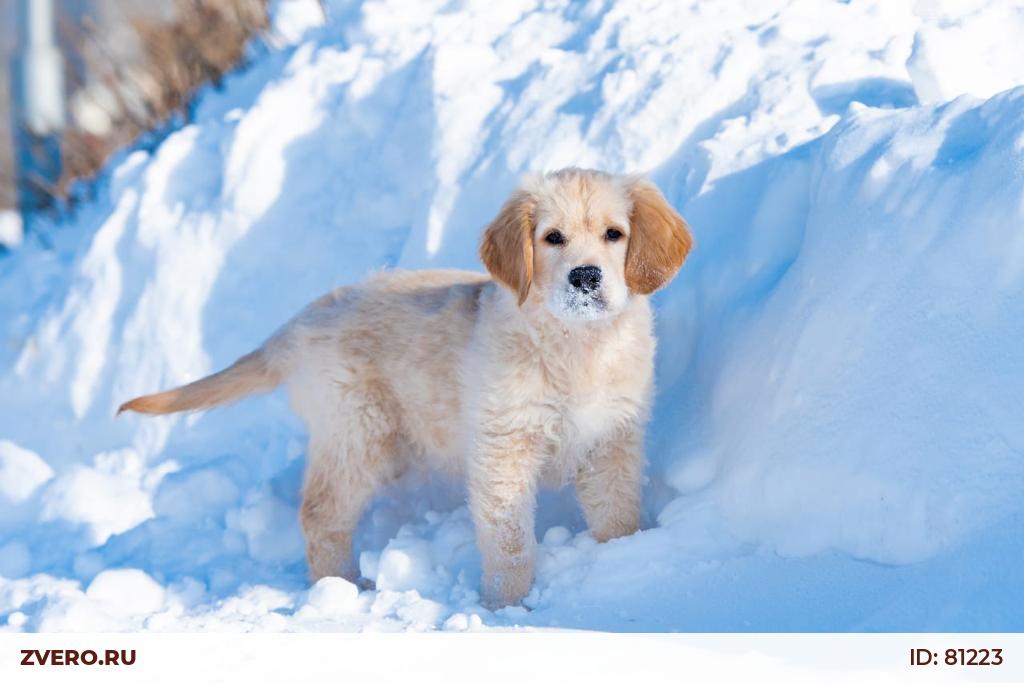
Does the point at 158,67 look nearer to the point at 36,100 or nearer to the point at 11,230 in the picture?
the point at 11,230

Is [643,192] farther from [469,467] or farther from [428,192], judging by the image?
[428,192]

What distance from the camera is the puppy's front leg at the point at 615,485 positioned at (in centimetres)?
354

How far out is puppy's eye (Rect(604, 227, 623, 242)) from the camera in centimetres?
335

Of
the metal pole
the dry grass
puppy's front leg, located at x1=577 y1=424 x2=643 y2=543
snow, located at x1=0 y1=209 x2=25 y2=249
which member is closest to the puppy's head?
puppy's front leg, located at x1=577 y1=424 x2=643 y2=543

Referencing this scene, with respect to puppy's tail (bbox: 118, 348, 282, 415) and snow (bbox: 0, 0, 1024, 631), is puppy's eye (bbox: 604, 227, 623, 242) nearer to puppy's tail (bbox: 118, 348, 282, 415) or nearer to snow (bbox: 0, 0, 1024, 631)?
snow (bbox: 0, 0, 1024, 631)

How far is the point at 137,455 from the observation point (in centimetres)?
521

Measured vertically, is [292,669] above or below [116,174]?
below

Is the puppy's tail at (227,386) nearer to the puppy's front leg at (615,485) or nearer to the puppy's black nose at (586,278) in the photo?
the puppy's front leg at (615,485)

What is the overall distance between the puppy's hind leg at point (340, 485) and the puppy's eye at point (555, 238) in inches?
39.1

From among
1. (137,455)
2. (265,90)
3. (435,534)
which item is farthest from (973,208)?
(265,90)

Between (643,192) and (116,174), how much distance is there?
4.45m

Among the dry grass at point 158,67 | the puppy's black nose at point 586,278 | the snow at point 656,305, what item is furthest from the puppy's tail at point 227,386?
the dry grass at point 158,67

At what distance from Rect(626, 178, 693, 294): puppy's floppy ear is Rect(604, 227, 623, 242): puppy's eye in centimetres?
4

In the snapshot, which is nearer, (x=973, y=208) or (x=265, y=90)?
(x=973, y=208)
